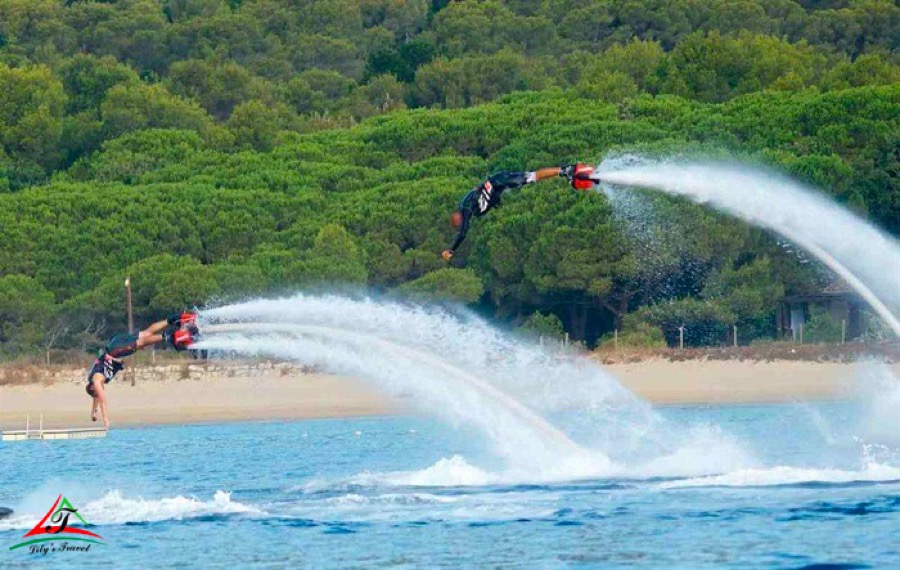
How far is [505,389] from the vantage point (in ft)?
128

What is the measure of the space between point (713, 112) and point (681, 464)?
1929 inches

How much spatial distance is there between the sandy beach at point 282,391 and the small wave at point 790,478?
2213 cm

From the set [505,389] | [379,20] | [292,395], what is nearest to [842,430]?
[505,389]

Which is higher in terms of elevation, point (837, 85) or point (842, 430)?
point (837, 85)

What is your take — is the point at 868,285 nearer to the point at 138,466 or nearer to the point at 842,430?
the point at 842,430

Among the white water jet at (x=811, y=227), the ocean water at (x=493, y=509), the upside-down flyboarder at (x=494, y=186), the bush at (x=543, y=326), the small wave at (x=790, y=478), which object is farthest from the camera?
the bush at (x=543, y=326)

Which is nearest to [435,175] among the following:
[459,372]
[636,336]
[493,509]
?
[636,336]

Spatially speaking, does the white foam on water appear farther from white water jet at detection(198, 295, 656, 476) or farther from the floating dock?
the floating dock

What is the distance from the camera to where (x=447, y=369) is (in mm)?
37812

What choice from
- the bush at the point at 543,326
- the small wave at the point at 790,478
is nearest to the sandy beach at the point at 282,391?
the bush at the point at 543,326

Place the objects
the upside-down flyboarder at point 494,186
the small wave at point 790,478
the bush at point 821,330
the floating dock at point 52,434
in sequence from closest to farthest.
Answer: the upside-down flyboarder at point 494,186 → the small wave at point 790,478 → the floating dock at point 52,434 → the bush at point 821,330

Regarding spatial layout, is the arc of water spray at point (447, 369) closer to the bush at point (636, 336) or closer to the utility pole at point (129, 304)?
the bush at point (636, 336)

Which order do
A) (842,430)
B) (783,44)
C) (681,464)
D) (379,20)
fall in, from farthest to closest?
1. (379,20)
2. (783,44)
3. (842,430)
4. (681,464)

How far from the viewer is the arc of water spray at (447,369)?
123 ft
